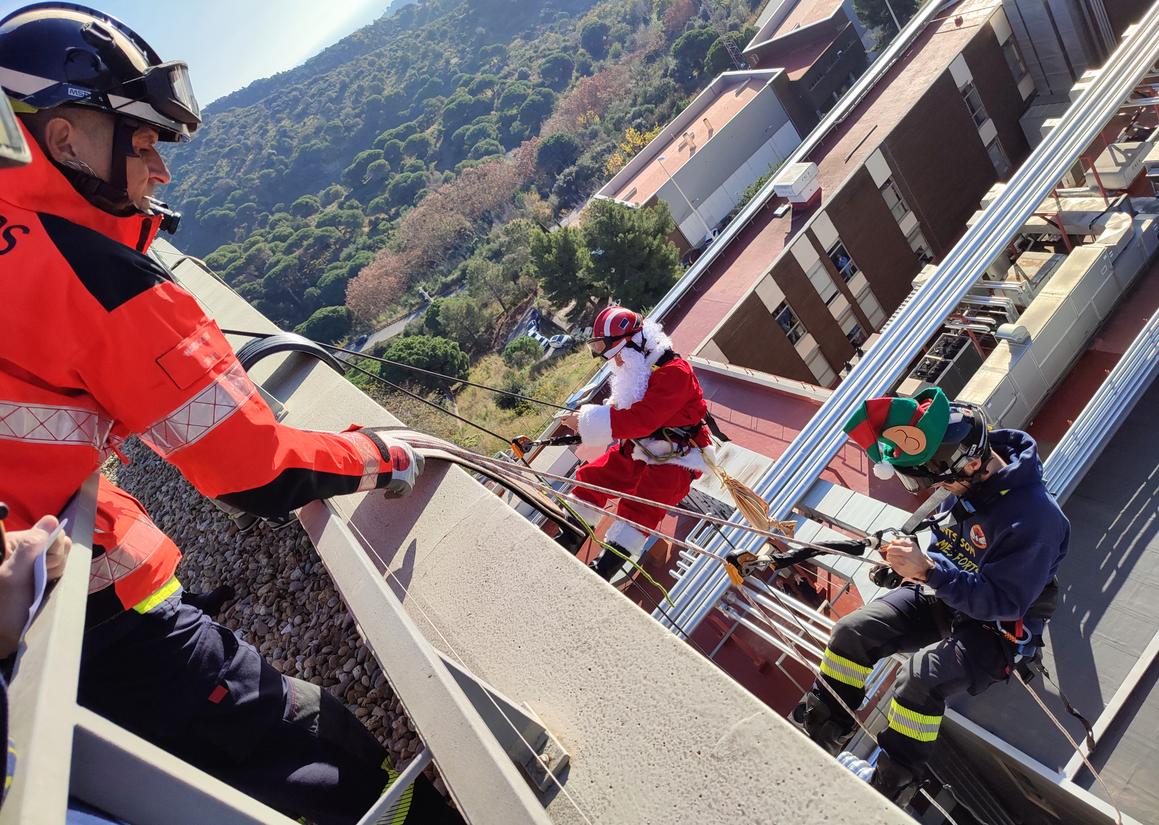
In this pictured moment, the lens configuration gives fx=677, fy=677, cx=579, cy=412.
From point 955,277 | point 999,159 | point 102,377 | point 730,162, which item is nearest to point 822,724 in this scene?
point 102,377

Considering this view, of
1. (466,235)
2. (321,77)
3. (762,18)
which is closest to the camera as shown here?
(762,18)

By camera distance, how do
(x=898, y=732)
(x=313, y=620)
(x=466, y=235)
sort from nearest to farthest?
(x=898, y=732) < (x=313, y=620) < (x=466, y=235)

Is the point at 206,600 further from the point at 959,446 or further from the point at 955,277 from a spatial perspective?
the point at 955,277

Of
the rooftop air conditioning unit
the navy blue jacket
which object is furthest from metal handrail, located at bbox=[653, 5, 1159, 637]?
the rooftop air conditioning unit

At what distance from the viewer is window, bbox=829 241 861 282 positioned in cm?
1664

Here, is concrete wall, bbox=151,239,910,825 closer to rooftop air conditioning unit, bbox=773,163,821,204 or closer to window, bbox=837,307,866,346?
rooftop air conditioning unit, bbox=773,163,821,204

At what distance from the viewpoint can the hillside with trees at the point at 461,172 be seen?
1577 inches

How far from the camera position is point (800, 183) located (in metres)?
16.5

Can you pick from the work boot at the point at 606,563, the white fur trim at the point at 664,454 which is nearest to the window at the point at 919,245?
the white fur trim at the point at 664,454

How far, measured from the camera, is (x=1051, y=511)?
3.52 m

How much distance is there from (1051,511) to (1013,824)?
397cm

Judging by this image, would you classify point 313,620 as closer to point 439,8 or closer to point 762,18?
point 762,18

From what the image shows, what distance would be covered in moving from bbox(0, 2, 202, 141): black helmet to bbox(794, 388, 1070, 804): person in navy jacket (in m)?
3.54

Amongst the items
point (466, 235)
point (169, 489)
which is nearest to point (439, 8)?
point (466, 235)
